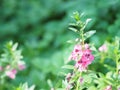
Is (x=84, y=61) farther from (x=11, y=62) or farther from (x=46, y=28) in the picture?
(x=46, y=28)

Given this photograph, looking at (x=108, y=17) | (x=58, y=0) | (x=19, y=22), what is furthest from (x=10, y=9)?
(x=108, y=17)

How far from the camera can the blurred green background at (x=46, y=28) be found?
257cm

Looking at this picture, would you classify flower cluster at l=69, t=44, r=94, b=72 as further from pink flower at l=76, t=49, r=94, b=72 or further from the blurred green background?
the blurred green background

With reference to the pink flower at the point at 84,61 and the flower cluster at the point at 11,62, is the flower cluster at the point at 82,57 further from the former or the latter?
the flower cluster at the point at 11,62

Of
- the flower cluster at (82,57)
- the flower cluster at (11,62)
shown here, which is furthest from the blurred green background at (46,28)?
the flower cluster at (82,57)

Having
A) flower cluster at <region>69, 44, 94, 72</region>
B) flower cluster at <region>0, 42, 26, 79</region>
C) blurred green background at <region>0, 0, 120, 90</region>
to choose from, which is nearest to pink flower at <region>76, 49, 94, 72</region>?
flower cluster at <region>69, 44, 94, 72</region>

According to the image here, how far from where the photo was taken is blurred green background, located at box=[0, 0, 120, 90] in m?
2.57

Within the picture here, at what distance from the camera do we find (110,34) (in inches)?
93.1

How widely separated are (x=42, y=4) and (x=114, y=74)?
7.10ft

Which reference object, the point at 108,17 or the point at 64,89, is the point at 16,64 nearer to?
the point at 64,89

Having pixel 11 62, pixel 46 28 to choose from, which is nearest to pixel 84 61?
pixel 11 62

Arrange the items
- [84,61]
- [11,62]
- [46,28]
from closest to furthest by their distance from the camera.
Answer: [84,61] < [11,62] < [46,28]

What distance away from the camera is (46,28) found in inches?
139

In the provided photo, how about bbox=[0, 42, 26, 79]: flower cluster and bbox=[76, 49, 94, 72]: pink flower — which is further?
bbox=[0, 42, 26, 79]: flower cluster
